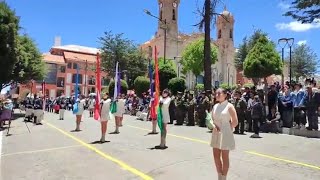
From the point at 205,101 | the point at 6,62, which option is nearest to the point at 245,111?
the point at 205,101

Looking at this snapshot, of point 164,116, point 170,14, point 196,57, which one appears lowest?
point 164,116

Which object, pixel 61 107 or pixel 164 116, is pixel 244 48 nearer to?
pixel 61 107

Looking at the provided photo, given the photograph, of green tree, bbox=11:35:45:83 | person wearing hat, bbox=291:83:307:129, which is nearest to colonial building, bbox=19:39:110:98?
green tree, bbox=11:35:45:83

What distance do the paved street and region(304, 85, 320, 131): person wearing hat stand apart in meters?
0.98

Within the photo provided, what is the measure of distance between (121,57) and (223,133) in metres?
61.6

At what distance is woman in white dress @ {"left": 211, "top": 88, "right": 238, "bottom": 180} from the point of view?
7734 mm

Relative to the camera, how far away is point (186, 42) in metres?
96.0

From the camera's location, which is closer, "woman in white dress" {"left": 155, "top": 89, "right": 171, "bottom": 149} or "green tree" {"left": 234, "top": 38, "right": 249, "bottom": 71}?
"woman in white dress" {"left": 155, "top": 89, "right": 171, "bottom": 149}

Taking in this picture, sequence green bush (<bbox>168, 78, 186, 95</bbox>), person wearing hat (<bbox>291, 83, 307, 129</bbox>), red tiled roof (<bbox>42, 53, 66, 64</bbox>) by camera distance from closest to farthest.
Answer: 1. person wearing hat (<bbox>291, 83, 307, 129</bbox>)
2. green bush (<bbox>168, 78, 186, 95</bbox>)
3. red tiled roof (<bbox>42, 53, 66, 64</bbox>)

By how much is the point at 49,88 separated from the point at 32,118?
7225cm

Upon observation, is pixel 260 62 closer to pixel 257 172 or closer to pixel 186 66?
pixel 257 172

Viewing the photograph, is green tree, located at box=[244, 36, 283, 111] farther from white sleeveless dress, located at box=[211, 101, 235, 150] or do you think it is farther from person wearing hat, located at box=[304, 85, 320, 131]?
white sleeveless dress, located at box=[211, 101, 235, 150]

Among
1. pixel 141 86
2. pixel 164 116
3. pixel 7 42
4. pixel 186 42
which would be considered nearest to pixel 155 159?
pixel 164 116

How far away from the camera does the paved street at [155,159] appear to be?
931 cm
